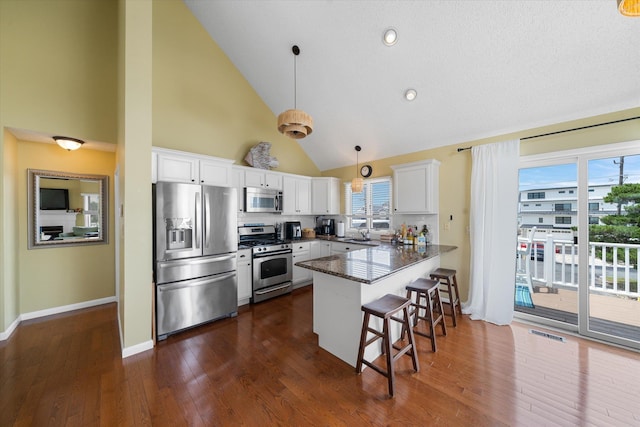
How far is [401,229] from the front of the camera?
13.7ft

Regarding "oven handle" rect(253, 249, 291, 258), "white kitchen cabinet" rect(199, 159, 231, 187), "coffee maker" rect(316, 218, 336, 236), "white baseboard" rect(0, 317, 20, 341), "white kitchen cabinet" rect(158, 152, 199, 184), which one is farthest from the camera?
"coffee maker" rect(316, 218, 336, 236)

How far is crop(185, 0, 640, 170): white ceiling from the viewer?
2273 mm

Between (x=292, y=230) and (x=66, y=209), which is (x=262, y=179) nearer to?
(x=292, y=230)

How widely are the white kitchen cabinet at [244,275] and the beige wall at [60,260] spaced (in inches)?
83.8

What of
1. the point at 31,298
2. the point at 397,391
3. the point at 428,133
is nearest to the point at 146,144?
the point at 31,298

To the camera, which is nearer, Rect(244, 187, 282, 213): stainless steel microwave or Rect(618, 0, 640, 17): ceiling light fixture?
Rect(618, 0, 640, 17): ceiling light fixture

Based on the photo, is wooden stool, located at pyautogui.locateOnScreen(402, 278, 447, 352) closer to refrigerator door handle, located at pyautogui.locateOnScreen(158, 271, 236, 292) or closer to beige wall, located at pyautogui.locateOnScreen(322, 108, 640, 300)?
beige wall, located at pyautogui.locateOnScreen(322, 108, 640, 300)

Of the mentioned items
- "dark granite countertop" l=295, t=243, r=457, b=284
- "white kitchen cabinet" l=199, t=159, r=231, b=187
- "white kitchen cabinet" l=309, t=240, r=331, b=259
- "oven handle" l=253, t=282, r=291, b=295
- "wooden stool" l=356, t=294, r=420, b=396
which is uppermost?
"white kitchen cabinet" l=199, t=159, r=231, b=187

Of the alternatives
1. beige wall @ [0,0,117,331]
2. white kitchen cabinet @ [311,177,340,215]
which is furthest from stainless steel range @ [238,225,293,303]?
beige wall @ [0,0,117,331]

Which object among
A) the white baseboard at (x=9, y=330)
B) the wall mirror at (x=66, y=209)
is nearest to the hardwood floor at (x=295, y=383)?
the white baseboard at (x=9, y=330)

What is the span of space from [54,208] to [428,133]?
18.8 ft

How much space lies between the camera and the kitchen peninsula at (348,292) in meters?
2.18

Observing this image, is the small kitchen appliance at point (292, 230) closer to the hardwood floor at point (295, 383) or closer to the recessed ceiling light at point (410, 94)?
the hardwood floor at point (295, 383)

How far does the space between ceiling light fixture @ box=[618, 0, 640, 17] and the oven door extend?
4.03 meters
